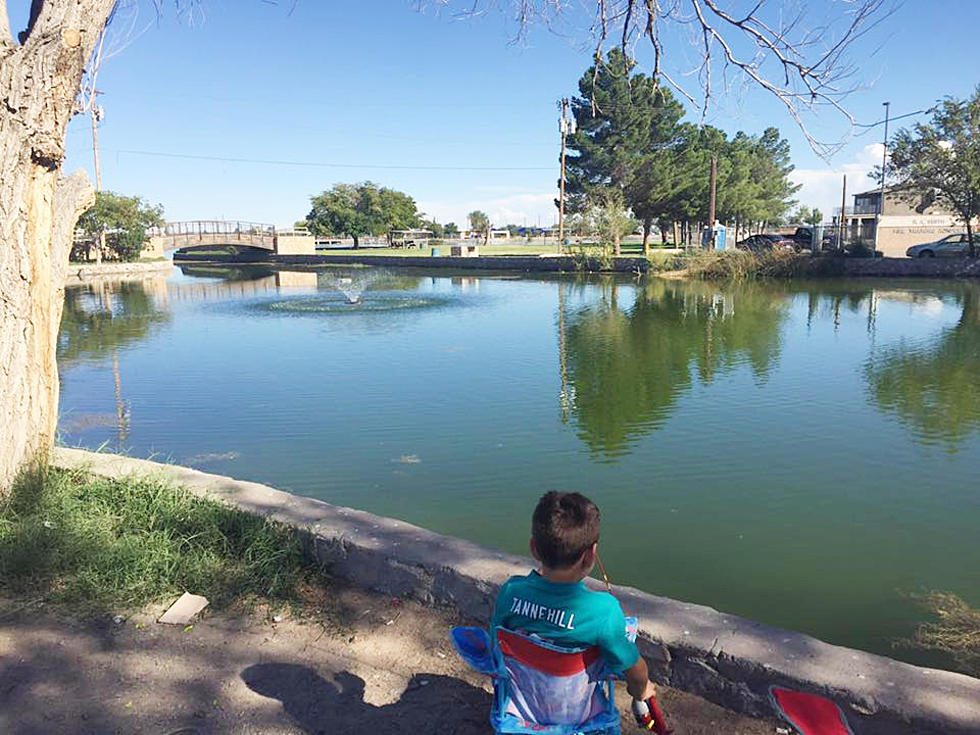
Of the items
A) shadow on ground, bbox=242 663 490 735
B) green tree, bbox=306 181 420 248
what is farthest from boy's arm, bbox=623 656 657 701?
green tree, bbox=306 181 420 248

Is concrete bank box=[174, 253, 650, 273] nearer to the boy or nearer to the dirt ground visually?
the dirt ground

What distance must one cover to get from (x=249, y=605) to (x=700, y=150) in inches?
1940

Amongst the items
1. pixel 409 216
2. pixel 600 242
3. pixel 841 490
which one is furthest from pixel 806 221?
pixel 841 490

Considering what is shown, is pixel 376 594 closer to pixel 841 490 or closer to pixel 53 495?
pixel 53 495

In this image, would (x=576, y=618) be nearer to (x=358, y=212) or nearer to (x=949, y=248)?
(x=949, y=248)

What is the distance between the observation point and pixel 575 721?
7.01 feet

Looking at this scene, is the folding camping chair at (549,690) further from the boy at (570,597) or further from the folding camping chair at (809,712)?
the folding camping chair at (809,712)

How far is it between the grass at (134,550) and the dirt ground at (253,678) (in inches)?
6.3

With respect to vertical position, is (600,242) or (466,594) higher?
(600,242)

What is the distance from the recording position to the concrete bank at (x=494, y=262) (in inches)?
1432

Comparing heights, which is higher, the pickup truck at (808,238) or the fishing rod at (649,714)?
the pickup truck at (808,238)

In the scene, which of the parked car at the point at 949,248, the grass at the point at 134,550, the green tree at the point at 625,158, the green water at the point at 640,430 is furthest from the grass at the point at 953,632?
the green tree at the point at 625,158

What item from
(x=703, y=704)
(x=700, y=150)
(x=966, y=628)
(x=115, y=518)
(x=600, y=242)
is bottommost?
(x=966, y=628)

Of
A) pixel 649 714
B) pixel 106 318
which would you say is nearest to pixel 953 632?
pixel 649 714
